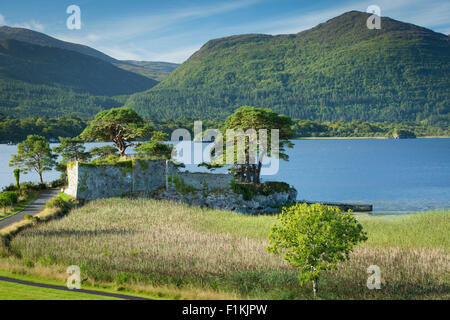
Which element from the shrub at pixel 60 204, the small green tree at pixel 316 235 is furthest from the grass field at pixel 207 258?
the shrub at pixel 60 204

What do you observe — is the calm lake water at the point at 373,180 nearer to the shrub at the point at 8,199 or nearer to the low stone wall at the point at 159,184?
the low stone wall at the point at 159,184

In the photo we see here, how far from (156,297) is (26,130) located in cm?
13798

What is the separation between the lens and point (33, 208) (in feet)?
125

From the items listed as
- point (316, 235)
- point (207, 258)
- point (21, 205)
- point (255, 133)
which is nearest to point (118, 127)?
point (21, 205)

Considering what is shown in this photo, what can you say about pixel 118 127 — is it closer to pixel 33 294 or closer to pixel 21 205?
pixel 21 205

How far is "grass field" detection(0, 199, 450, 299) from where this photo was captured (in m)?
19.6

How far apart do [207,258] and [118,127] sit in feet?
98.8

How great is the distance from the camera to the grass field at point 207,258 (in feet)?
64.3

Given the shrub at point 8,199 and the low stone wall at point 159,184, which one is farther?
the low stone wall at point 159,184

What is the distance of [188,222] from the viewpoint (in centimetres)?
3662

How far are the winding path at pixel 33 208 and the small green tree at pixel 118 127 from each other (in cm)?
792

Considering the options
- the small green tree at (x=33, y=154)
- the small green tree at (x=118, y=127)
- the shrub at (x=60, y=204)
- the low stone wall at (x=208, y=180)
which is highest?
the small green tree at (x=118, y=127)
